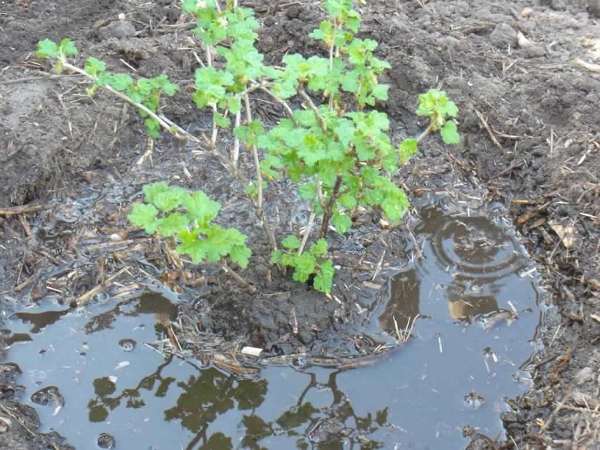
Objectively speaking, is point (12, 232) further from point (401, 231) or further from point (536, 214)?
point (536, 214)

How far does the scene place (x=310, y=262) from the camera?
10.8 feet

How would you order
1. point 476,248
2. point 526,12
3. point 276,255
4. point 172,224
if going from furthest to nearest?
point 526,12, point 476,248, point 276,255, point 172,224

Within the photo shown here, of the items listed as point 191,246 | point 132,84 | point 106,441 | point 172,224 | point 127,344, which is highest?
point 132,84

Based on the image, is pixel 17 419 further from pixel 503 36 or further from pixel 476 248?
pixel 503 36

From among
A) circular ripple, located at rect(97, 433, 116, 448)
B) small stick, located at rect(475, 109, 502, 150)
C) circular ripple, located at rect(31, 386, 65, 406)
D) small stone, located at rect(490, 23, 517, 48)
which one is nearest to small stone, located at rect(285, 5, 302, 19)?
small stone, located at rect(490, 23, 517, 48)

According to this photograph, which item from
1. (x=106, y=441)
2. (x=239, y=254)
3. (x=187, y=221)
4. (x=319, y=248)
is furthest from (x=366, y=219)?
(x=106, y=441)

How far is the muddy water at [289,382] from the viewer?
313cm

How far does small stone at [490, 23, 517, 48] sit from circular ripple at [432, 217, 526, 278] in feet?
4.77

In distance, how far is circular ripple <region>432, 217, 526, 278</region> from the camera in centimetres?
379

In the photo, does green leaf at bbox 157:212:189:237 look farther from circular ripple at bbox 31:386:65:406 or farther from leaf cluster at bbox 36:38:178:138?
circular ripple at bbox 31:386:65:406

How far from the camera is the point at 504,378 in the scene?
3324 mm

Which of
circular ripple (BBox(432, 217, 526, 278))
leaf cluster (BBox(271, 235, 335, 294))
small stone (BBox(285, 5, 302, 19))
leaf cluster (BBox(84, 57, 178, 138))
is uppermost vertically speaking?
leaf cluster (BBox(84, 57, 178, 138))

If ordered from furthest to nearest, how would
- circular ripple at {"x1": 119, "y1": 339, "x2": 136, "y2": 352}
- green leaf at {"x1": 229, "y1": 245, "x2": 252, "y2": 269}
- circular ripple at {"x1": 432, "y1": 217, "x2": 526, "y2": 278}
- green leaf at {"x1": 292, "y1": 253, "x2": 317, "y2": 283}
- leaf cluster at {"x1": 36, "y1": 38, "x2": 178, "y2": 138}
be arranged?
1. circular ripple at {"x1": 432, "y1": 217, "x2": 526, "y2": 278}
2. circular ripple at {"x1": 119, "y1": 339, "x2": 136, "y2": 352}
3. green leaf at {"x1": 292, "y1": 253, "x2": 317, "y2": 283}
4. green leaf at {"x1": 229, "y1": 245, "x2": 252, "y2": 269}
5. leaf cluster at {"x1": 36, "y1": 38, "x2": 178, "y2": 138}

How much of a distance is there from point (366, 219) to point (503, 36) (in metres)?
1.81
